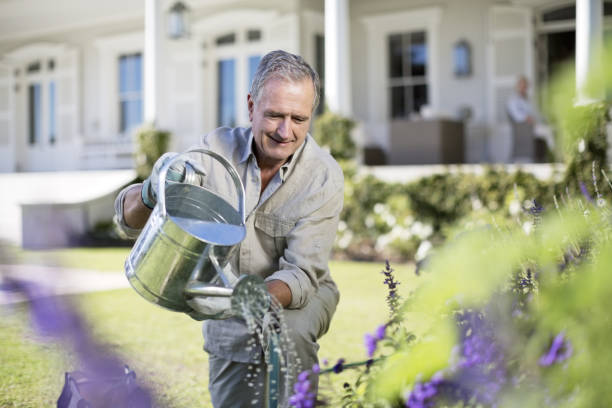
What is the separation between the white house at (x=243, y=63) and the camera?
10.3 meters

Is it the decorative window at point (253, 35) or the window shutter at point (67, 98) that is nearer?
the decorative window at point (253, 35)

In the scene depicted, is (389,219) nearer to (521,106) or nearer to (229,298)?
(521,106)

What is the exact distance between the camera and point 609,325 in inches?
32.8

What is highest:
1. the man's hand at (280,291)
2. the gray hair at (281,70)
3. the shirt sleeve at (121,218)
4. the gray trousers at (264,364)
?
the gray hair at (281,70)

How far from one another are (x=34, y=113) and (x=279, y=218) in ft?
48.9

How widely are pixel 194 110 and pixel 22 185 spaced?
11.0 feet

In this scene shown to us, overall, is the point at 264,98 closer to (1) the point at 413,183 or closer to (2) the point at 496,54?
(1) the point at 413,183

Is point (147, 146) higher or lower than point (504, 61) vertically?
lower

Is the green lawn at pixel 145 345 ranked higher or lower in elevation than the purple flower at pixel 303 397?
lower

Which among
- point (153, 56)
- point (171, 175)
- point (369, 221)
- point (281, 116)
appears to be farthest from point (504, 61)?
point (171, 175)

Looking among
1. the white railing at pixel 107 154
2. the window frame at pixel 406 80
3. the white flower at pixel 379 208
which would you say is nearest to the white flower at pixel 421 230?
the white flower at pixel 379 208

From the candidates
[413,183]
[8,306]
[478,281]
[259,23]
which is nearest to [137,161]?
[259,23]

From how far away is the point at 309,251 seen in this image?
2.06 metres

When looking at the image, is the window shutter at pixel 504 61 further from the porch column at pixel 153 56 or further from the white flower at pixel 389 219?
the porch column at pixel 153 56
